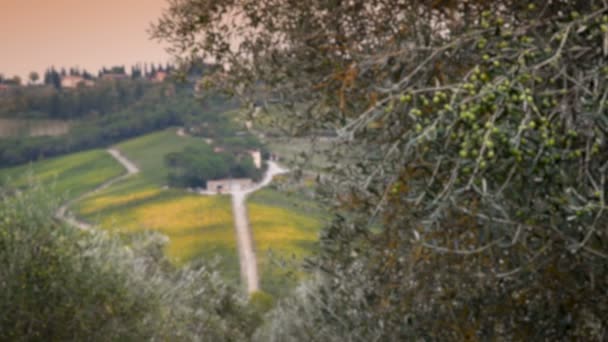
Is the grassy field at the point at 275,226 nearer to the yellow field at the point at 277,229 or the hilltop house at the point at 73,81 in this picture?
the yellow field at the point at 277,229

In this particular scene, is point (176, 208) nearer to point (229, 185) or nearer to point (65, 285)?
point (229, 185)

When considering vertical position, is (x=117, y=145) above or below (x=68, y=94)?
below

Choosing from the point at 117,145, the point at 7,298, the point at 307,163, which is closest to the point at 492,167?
the point at 307,163

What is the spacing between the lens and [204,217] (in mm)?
28828

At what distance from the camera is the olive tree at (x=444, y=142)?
2355 millimetres

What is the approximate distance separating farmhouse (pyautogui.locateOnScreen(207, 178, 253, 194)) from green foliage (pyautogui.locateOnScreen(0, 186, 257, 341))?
52.4ft

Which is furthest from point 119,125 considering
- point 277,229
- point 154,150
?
point 277,229

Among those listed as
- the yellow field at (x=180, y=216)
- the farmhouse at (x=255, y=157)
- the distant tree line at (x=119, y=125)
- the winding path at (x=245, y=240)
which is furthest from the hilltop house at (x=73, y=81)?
the farmhouse at (x=255, y=157)

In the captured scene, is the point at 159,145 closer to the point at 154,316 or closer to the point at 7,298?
the point at 154,316

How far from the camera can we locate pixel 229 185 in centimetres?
2770

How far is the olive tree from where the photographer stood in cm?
236

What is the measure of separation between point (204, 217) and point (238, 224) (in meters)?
1.70

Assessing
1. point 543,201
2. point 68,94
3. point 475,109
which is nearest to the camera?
point 475,109

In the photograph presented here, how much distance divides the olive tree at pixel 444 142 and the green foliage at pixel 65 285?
15.9ft
